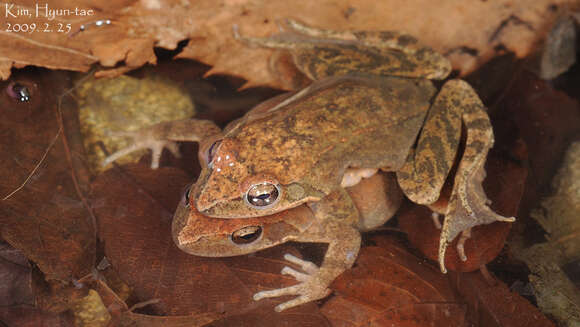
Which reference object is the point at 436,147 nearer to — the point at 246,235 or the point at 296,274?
the point at 296,274

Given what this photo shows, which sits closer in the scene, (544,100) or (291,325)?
(291,325)

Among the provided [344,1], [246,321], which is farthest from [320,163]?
[344,1]

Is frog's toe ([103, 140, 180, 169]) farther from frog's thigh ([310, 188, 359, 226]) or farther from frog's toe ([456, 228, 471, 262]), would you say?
frog's toe ([456, 228, 471, 262])

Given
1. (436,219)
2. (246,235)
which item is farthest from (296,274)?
(436,219)

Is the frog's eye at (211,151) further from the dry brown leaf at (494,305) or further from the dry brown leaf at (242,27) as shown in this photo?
the dry brown leaf at (494,305)

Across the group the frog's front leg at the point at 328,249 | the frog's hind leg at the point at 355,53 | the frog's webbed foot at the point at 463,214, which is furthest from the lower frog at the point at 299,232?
the frog's hind leg at the point at 355,53

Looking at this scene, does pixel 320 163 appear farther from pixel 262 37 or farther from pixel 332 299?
pixel 262 37
